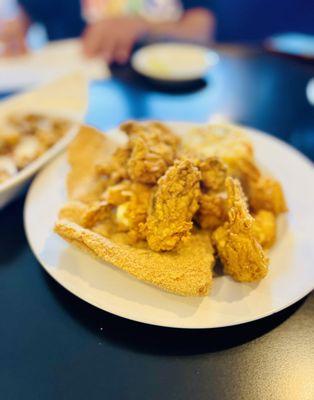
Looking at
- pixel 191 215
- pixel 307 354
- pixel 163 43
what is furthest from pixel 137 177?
pixel 163 43

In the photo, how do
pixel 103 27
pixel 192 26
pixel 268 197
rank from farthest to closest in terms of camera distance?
pixel 192 26 → pixel 103 27 → pixel 268 197

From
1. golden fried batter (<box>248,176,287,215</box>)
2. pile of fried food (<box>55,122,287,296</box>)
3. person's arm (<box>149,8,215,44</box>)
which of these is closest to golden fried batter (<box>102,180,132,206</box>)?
pile of fried food (<box>55,122,287,296</box>)

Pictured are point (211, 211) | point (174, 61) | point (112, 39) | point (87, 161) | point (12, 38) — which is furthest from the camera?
point (12, 38)

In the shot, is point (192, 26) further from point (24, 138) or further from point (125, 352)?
point (125, 352)

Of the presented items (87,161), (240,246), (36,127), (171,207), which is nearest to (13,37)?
(36,127)

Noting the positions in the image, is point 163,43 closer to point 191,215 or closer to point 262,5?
point 262,5

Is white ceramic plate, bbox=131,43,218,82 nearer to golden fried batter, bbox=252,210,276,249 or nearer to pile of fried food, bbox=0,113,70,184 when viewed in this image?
pile of fried food, bbox=0,113,70,184
